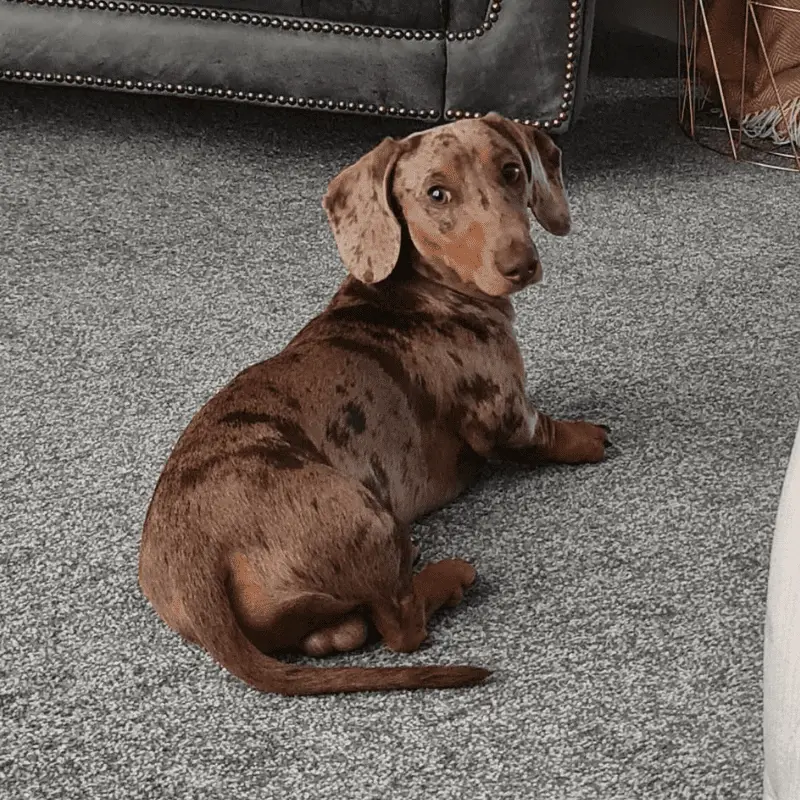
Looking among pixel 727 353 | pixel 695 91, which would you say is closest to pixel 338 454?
pixel 727 353

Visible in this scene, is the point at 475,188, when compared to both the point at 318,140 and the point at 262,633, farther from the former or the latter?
the point at 318,140

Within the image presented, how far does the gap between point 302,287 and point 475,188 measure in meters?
0.77

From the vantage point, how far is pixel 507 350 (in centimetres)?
157

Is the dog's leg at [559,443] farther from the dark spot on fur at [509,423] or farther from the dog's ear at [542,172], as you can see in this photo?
the dog's ear at [542,172]

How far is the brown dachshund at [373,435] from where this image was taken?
1272 millimetres

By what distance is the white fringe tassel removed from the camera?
8.96ft

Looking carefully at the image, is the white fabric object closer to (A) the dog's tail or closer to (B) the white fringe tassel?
(A) the dog's tail

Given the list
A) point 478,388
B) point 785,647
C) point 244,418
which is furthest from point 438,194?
point 785,647

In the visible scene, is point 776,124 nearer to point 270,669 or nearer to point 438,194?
point 438,194

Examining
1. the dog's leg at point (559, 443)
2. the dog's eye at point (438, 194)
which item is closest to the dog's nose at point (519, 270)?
the dog's eye at point (438, 194)

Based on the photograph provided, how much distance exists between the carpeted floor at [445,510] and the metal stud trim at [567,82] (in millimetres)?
156

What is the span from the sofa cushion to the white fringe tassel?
0.74 meters

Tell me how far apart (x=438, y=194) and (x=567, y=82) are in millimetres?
1046

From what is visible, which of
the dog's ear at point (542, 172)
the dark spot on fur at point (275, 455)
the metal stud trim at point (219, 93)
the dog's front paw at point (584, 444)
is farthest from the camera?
the metal stud trim at point (219, 93)
